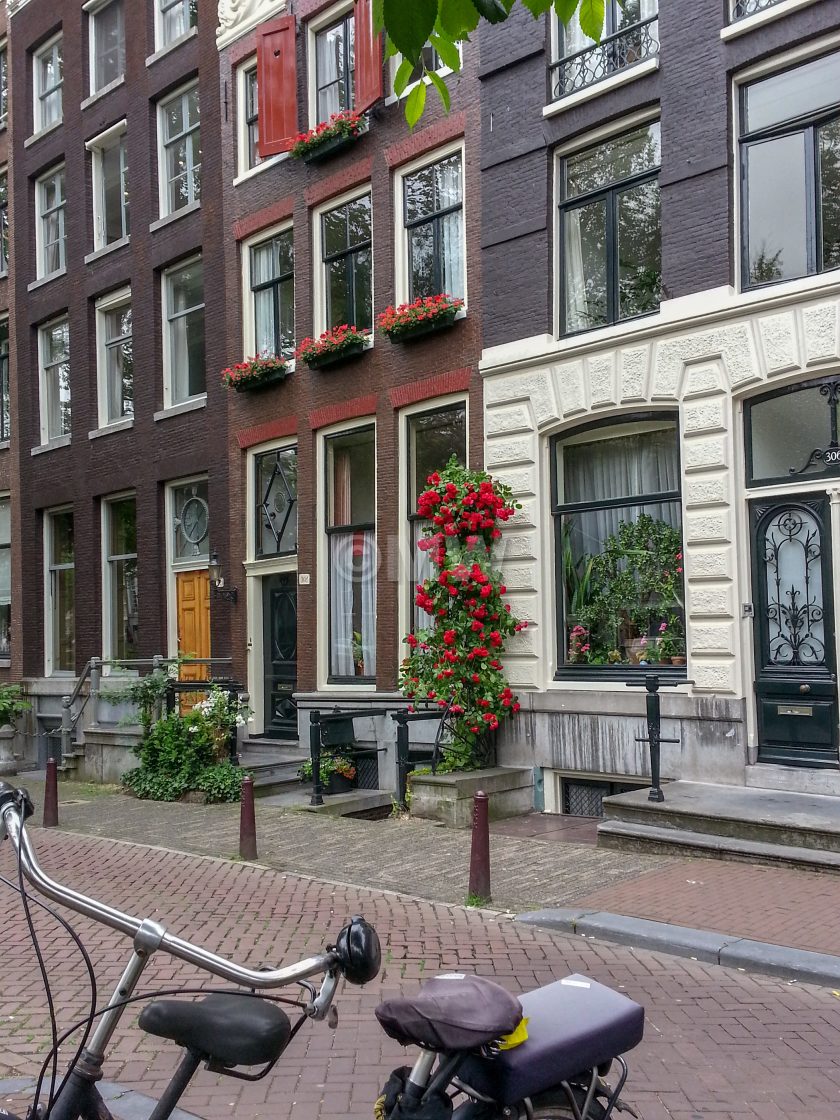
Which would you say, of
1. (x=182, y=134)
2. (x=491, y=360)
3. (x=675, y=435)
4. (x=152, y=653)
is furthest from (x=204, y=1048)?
(x=182, y=134)

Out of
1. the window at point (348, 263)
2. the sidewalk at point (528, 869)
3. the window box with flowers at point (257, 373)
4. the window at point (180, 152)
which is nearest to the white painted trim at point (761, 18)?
the window at point (348, 263)

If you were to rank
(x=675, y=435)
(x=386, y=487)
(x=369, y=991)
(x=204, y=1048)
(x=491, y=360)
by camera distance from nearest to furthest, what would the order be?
(x=204, y=1048) < (x=369, y=991) < (x=675, y=435) < (x=491, y=360) < (x=386, y=487)

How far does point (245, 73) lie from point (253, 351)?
450cm

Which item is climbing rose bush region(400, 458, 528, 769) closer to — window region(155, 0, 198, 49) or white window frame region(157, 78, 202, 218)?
white window frame region(157, 78, 202, 218)

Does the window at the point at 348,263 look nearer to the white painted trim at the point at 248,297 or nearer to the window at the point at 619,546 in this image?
the white painted trim at the point at 248,297

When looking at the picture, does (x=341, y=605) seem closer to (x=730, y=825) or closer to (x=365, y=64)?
(x=365, y=64)

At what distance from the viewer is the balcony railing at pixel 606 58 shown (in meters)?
12.1

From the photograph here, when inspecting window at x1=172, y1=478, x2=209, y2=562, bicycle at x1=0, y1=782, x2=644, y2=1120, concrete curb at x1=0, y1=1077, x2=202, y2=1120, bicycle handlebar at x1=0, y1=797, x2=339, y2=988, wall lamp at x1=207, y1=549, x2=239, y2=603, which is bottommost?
concrete curb at x1=0, y1=1077, x2=202, y2=1120

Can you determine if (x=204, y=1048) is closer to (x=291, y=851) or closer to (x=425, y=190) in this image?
(x=291, y=851)

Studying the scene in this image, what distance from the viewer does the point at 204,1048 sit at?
8.37 feet

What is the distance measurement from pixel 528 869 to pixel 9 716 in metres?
14.9

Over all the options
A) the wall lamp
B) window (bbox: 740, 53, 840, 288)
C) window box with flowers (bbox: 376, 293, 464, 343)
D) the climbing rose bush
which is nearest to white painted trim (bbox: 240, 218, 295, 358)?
the wall lamp

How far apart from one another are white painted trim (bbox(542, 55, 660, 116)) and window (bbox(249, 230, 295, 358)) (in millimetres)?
5073

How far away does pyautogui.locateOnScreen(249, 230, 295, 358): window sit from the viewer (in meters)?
16.7
